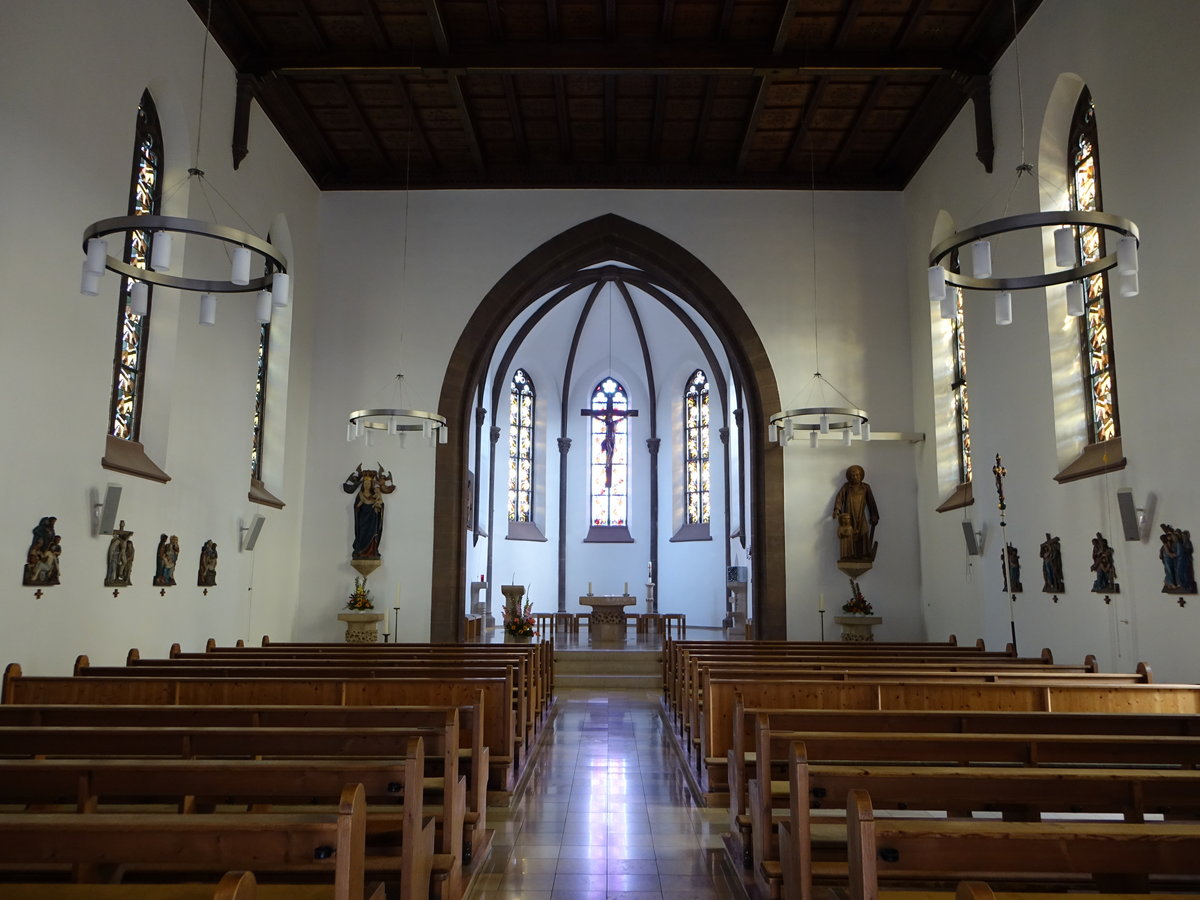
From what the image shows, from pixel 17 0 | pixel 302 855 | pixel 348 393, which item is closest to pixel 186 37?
pixel 17 0

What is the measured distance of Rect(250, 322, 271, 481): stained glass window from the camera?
13.3 metres

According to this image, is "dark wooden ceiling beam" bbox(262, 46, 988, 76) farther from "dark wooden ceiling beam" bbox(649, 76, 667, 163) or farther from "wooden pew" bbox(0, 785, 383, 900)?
"wooden pew" bbox(0, 785, 383, 900)

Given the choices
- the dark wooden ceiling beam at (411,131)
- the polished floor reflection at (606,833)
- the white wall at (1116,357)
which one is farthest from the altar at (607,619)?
the dark wooden ceiling beam at (411,131)

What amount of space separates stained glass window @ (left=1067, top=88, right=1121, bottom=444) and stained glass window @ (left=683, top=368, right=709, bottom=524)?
13.2 meters

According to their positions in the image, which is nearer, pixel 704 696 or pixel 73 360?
pixel 704 696

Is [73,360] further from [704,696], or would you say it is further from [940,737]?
[940,737]

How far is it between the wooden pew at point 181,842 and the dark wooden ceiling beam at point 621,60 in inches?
429

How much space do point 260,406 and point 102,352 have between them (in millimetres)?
5103

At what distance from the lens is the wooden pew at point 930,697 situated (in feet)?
20.4

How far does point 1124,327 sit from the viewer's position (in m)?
8.38

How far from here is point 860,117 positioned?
13398 millimetres

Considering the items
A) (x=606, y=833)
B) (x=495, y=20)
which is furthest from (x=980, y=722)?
(x=495, y=20)

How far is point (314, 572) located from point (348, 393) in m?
2.94

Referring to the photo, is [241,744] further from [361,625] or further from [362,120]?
[362,120]
